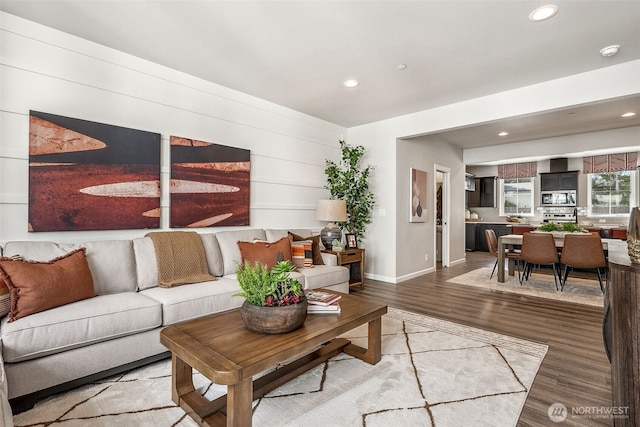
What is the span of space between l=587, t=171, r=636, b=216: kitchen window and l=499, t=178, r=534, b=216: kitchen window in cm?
140

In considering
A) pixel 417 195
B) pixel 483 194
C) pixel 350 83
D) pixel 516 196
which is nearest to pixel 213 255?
pixel 350 83

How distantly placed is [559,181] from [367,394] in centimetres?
830

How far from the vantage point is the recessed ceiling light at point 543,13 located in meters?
2.33

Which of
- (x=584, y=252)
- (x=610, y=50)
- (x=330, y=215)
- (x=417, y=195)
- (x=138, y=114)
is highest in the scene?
(x=610, y=50)

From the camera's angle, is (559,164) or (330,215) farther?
(559,164)

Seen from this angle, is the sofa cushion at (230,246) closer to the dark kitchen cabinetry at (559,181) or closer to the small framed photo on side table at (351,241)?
the small framed photo on side table at (351,241)

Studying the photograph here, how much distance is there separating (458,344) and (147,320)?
2.44 m

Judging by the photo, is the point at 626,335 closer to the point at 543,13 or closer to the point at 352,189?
the point at 543,13

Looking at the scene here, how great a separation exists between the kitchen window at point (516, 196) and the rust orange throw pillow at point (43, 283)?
985 centimetres

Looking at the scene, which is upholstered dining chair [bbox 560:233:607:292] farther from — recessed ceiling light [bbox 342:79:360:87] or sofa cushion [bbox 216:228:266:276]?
sofa cushion [bbox 216:228:266:276]

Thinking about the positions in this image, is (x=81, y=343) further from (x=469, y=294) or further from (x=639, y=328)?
(x=469, y=294)

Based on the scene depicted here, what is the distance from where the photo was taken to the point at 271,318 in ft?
5.60

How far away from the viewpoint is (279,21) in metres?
2.53
